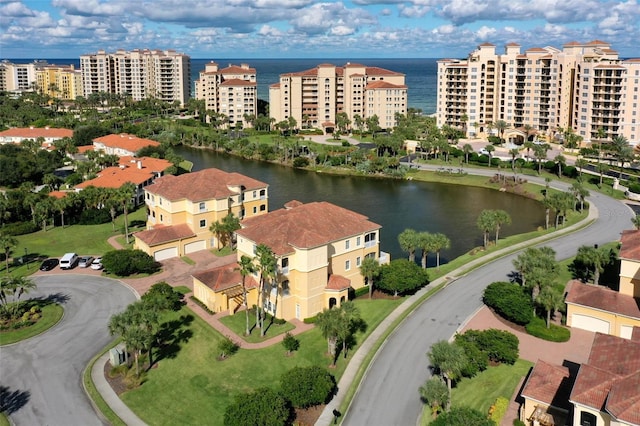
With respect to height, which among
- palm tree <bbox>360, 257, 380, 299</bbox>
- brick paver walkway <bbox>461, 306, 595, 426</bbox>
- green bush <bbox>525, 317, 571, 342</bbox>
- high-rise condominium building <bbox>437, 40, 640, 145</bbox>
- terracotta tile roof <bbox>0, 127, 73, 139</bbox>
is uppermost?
high-rise condominium building <bbox>437, 40, 640, 145</bbox>

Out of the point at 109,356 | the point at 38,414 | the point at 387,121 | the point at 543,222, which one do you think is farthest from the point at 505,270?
the point at 387,121

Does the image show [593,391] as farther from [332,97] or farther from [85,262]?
[332,97]

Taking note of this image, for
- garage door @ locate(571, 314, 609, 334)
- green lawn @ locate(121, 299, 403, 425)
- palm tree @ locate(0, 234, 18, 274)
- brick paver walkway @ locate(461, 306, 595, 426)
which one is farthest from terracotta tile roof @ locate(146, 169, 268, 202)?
garage door @ locate(571, 314, 609, 334)

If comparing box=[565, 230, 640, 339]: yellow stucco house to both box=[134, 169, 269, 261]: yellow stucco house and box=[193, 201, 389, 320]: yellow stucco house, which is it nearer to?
box=[193, 201, 389, 320]: yellow stucco house

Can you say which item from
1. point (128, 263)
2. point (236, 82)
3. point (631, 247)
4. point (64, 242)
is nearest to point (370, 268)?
point (631, 247)

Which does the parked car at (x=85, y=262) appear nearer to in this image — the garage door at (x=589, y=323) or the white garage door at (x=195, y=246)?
the white garage door at (x=195, y=246)

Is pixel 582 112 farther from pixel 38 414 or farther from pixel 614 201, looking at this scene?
pixel 38 414
